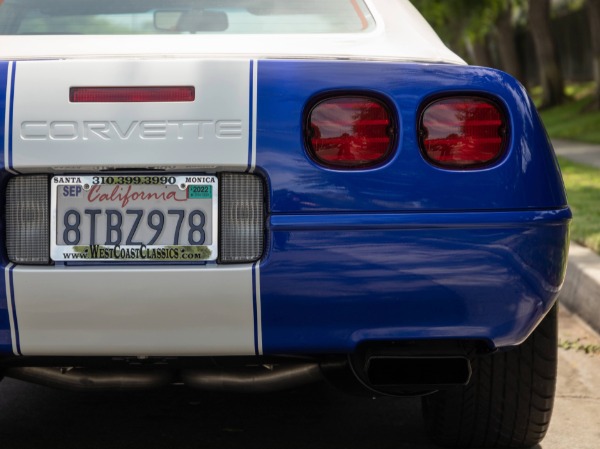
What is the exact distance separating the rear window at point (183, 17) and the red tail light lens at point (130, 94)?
0.52 meters

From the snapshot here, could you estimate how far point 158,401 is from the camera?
4.25 meters

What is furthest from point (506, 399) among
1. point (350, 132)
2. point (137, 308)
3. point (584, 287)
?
point (584, 287)

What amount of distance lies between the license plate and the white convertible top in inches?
13.4

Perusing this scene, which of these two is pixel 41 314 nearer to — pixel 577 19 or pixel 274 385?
→ pixel 274 385

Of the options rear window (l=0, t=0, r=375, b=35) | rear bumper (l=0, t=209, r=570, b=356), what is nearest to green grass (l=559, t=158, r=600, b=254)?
rear window (l=0, t=0, r=375, b=35)

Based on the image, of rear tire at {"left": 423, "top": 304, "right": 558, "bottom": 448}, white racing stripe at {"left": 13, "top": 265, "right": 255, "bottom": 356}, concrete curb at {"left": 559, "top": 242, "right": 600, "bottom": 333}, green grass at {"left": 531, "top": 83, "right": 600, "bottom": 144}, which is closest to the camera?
white racing stripe at {"left": 13, "top": 265, "right": 255, "bottom": 356}

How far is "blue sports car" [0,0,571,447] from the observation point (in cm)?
286

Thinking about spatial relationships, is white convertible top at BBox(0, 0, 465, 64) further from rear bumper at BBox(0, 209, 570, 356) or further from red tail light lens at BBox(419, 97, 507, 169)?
rear bumper at BBox(0, 209, 570, 356)

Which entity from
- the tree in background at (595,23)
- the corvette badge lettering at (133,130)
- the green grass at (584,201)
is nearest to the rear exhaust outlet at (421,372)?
the corvette badge lettering at (133,130)

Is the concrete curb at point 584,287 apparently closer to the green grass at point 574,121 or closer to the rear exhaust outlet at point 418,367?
the rear exhaust outlet at point 418,367

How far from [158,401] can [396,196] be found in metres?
1.68

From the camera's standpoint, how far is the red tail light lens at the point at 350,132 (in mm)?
2928

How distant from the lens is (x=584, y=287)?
19.3 feet

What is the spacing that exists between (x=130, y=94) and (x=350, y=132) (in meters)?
0.53
